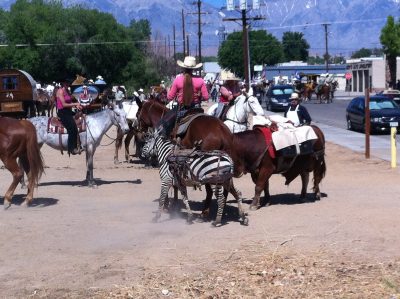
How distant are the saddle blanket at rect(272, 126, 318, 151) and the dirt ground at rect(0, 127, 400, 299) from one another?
1111 millimetres

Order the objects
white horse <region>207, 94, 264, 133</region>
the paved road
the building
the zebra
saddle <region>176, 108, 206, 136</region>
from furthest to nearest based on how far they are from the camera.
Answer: the building < the paved road < white horse <region>207, 94, 264, 133</region> < saddle <region>176, 108, 206, 136</region> < the zebra

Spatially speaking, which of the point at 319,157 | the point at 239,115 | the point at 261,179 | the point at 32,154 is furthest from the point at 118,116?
the point at 261,179

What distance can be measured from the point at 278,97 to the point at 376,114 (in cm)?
2139

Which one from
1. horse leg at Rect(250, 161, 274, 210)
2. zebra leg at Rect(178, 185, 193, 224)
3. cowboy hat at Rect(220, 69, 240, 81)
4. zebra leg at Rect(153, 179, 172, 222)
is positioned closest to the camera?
zebra leg at Rect(178, 185, 193, 224)

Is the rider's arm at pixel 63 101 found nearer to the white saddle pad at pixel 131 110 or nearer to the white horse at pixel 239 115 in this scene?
the white horse at pixel 239 115

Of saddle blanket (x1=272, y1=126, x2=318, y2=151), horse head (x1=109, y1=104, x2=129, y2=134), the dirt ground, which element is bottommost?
the dirt ground

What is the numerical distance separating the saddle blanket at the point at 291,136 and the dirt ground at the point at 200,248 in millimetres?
1111

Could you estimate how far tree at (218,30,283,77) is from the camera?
12700 cm

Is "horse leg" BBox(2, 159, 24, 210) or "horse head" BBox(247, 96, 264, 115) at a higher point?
"horse head" BBox(247, 96, 264, 115)

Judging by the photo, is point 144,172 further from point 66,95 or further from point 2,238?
point 2,238

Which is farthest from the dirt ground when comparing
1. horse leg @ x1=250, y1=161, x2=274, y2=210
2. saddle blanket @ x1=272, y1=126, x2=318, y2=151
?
saddle blanket @ x1=272, y1=126, x2=318, y2=151

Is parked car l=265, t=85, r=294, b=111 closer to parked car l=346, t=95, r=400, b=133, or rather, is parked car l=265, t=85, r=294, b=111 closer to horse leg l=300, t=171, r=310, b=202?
parked car l=346, t=95, r=400, b=133

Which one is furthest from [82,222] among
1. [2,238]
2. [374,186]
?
[374,186]

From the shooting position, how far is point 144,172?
2019 cm
